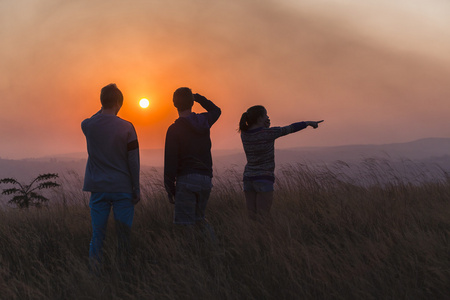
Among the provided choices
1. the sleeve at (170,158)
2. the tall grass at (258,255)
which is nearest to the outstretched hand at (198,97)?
the sleeve at (170,158)

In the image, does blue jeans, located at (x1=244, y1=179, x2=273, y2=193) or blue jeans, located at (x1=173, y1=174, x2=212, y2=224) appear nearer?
blue jeans, located at (x1=173, y1=174, x2=212, y2=224)

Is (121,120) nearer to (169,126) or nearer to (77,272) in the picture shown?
(169,126)

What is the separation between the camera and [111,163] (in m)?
3.76

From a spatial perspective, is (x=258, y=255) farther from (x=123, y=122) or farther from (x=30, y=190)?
(x=30, y=190)

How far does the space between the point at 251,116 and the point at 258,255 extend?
5.23 feet

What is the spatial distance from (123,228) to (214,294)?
119cm

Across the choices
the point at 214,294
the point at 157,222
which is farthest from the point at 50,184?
the point at 214,294

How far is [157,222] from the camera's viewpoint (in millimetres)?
5523

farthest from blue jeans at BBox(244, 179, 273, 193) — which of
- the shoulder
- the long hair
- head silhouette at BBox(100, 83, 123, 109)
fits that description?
head silhouette at BBox(100, 83, 123, 109)

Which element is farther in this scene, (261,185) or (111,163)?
(261,185)

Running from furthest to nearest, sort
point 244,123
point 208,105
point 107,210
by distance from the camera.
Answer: point 244,123, point 208,105, point 107,210

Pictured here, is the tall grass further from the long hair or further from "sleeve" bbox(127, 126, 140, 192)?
the long hair

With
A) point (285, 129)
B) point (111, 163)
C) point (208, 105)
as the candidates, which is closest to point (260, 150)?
point (285, 129)

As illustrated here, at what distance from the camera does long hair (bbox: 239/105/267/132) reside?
4.60 metres
